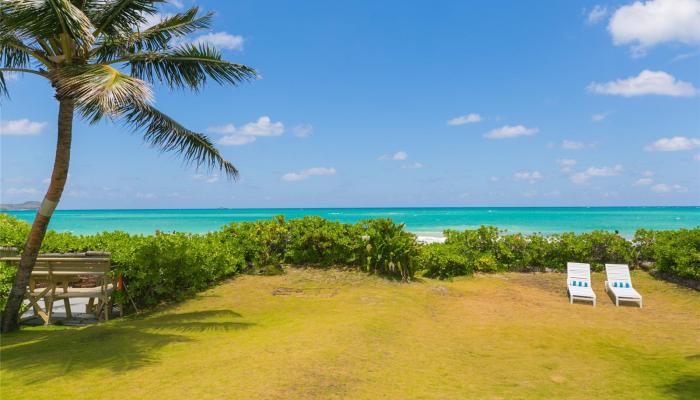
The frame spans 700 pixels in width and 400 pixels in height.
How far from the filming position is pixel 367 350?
6367 mm

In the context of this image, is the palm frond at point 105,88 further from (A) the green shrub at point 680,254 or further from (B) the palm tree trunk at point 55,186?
(A) the green shrub at point 680,254

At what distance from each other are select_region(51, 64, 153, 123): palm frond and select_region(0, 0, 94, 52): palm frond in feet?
1.76

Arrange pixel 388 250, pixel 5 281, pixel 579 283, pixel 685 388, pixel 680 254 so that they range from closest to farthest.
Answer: pixel 685 388 < pixel 5 281 < pixel 579 283 < pixel 680 254 < pixel 388 250

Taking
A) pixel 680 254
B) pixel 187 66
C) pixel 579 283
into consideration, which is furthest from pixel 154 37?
pixel 680 254

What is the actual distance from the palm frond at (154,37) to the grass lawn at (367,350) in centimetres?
525

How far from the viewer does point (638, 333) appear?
773 centimetres

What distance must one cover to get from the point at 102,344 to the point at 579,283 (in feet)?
35.8

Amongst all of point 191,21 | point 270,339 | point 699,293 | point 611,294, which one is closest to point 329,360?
point 270,339

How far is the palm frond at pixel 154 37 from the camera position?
818cm

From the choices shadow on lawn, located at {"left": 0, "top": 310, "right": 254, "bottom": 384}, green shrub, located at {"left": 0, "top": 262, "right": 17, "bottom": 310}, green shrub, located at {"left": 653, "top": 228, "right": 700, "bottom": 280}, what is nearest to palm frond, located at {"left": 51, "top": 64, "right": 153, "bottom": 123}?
shadow on lawn, located at {"left": 0, "top": 310, "right": 254, "bottom": 384}

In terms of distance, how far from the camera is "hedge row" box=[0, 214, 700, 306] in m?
9.34

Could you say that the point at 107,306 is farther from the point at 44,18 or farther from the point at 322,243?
the point at 322,243

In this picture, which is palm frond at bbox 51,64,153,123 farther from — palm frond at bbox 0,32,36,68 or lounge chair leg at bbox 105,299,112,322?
lounge chair leg at bbox 105,299,112,322

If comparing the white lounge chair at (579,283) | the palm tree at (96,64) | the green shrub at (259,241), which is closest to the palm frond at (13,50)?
the palm tree at (96,64)
